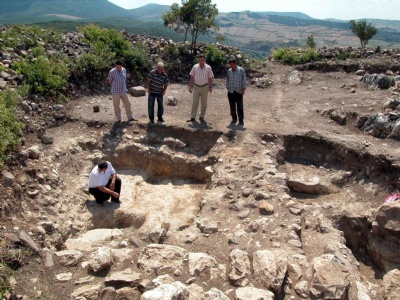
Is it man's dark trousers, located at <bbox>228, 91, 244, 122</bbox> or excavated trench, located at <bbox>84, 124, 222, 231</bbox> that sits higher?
man's dark trousers, located at <bbox>228, 91, 244, 122</bbox>

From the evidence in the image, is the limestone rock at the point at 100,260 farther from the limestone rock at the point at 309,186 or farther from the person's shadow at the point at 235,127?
the person's shadow at the point at 235,127

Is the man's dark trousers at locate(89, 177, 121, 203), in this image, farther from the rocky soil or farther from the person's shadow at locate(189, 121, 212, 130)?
the person's shadow at locate(189, 121, 212, 130)

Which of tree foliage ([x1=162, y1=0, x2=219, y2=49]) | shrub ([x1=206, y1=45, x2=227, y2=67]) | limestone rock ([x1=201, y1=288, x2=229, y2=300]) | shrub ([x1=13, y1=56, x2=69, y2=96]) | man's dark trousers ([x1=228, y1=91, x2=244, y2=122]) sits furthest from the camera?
shrub ([x1=206, y1=45, x2=227, y2=67])

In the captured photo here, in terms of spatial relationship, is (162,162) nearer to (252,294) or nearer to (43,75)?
(43,75)

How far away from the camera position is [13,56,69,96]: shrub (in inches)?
394

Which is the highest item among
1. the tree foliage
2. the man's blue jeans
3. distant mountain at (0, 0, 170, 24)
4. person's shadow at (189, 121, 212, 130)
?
distant mountain at (0, 0, 170, 24)

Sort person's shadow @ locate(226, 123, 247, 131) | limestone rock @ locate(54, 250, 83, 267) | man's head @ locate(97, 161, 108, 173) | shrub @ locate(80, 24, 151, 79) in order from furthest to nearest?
shrub @ locate(80, 24, 151, 79)
person's shadow @ locate(226, 123, 247, 131)
man's head @ locate(97, 161, 108, 173)
limestone rock @ locate(54, 250, 83, 267)

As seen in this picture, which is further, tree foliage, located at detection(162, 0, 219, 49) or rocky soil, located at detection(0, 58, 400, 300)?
tree foliage, located at detection(162, 0, 219, 49)

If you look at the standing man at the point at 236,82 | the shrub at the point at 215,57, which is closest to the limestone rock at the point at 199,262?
the standing man at the point at 236,82

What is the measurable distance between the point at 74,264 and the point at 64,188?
10.2 ft

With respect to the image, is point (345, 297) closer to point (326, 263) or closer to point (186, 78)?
point (326, 263)

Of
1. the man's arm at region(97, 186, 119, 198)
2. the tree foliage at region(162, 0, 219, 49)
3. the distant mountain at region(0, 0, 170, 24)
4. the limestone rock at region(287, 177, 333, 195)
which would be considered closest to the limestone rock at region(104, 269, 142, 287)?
the man's arm at region(97, 186, 119, 198)

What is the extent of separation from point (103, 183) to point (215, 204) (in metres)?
2.45

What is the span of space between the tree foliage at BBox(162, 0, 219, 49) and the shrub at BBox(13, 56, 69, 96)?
6626 millimetres
